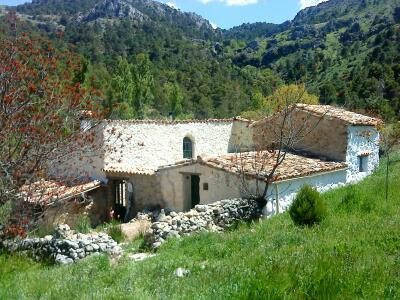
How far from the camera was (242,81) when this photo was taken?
75125 millimetres

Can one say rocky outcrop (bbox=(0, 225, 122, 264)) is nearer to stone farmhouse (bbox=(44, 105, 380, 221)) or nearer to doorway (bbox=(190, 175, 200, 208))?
stone farmhouse (bbox=(44, 105, 380, 221))

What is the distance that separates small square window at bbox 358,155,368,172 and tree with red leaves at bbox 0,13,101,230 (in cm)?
A: 1443

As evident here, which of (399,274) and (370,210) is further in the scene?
(370,210)

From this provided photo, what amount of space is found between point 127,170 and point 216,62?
69462 mm

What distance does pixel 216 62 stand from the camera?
86.1m

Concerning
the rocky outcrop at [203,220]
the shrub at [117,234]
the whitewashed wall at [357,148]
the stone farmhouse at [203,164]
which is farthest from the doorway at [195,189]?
the whitewashed wall at [357,148]

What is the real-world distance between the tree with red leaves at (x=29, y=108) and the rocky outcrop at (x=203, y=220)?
3.32 metres

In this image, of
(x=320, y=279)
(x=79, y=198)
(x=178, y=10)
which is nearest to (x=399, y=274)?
(x=320, y=279)

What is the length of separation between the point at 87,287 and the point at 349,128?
15.3 m

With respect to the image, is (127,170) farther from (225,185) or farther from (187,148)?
(187,148)

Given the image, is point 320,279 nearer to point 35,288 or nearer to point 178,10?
point 35,288

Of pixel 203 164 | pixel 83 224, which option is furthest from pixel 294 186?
pixel 83 224

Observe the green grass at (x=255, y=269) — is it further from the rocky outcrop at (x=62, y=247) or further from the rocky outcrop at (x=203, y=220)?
the rocky outcrop at (x=203, y=220)

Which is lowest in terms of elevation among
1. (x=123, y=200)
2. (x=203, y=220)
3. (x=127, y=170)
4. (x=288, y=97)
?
(x=123, y=200)
